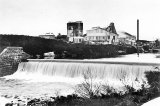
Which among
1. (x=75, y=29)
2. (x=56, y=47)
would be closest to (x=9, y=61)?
(x=56, y=47)

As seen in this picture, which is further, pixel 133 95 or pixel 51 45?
pixel 51 45

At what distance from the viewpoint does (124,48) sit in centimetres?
6919

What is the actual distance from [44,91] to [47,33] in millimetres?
66603

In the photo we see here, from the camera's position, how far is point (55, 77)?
3159cm

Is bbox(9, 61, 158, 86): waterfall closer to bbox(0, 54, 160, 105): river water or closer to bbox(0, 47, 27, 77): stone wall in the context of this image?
bbox(0, 54, 160, 105): river water

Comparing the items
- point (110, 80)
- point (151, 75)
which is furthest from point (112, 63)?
point (151, 75)

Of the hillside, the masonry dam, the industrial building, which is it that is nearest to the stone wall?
the masonry dam

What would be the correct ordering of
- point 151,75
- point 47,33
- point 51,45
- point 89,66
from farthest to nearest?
1. point 47,33
2. point 51,45
3. point 89,66
4. point 151,75

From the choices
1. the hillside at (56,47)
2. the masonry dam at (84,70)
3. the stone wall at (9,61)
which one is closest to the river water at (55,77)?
the masonry dam at (84,70)

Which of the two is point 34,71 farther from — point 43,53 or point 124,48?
point 124,48

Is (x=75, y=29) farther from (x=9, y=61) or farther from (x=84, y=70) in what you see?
(x=84, y=70)

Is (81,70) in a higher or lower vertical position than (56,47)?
lower

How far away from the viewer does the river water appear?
23341 millimetres

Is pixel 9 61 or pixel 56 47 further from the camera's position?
pixel 56 47
